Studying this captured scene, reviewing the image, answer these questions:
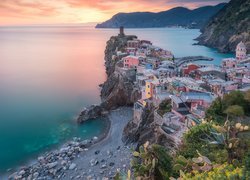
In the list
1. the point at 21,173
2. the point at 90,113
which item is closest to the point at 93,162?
the point at 21,173

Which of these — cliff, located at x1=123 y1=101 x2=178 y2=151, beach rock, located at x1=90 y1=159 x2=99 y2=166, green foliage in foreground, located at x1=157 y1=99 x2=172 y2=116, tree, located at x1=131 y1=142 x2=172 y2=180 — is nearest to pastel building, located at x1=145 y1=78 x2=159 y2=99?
cliff, located at x1=123 y1=101 x2=178 y2=151

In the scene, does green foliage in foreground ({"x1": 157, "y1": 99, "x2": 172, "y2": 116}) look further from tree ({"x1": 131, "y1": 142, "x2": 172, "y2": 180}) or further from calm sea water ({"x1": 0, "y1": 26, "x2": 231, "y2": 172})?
tree ({"x1": 131, "y1": 142, "x2": 172, "y2": 180})

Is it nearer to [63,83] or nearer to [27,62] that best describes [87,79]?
[63,83]

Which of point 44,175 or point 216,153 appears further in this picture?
point 44,175

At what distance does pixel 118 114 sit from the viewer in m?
30.2

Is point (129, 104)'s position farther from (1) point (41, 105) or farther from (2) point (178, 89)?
(1) point (41, 105)

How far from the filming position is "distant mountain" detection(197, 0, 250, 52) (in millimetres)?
74250

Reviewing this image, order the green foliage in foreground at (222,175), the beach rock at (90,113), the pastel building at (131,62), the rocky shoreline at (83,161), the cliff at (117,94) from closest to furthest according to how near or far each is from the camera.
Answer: the green foliage in foreground at (222,175) < the rocky shoreline at (83,161) < the beach rock at (90,113) < the cliff at (117,94) < the pastel building at (131,62)

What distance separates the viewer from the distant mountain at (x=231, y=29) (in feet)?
244

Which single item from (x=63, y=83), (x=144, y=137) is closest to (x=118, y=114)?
(x=144, y=137)

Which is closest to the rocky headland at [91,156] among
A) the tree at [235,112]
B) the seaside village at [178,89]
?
the seaside village at [178,89]

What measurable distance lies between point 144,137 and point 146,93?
22.7ft

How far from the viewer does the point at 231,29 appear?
83312 mm

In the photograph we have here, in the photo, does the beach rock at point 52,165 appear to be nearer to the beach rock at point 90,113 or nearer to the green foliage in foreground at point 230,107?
the beach rock at point 90,113
